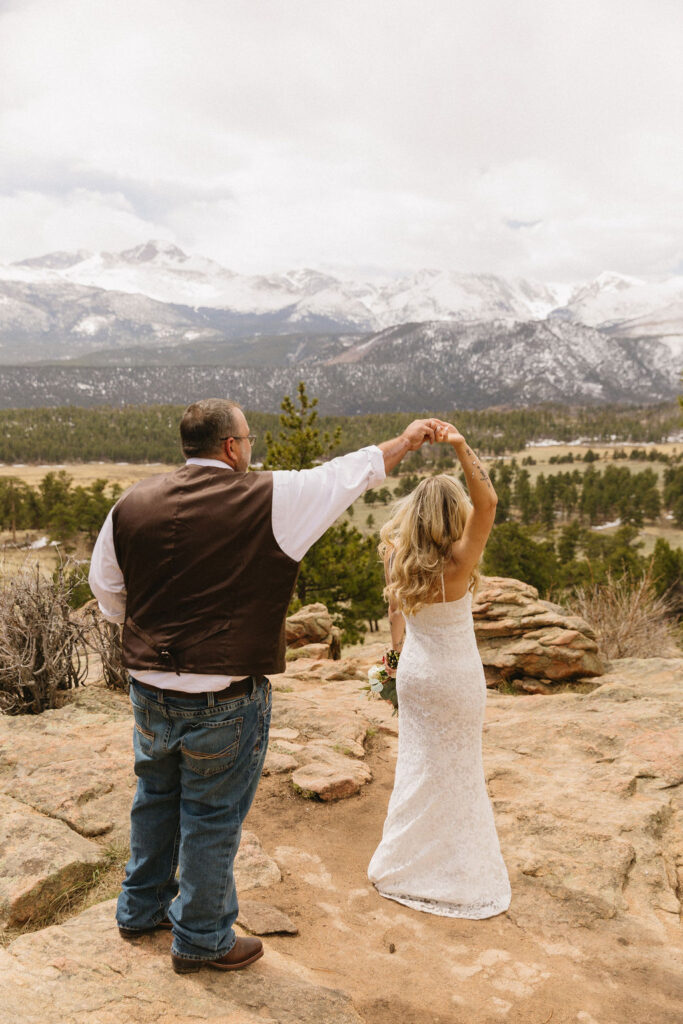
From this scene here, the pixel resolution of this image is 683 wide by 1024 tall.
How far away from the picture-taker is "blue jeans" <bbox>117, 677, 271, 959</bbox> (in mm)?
2842

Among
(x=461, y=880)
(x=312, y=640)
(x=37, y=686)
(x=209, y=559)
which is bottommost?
(x=312, y=640)

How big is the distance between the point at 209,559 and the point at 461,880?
2.73 meters

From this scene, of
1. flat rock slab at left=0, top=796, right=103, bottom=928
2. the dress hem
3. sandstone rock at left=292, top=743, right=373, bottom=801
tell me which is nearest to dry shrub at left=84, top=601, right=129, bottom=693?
sandstone rock at left=292, top=743, right=373, bottom=801

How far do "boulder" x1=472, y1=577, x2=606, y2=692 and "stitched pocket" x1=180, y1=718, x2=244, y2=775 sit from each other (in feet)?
23.0

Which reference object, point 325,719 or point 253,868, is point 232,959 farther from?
point 325,719

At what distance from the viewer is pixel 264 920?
12.0 feet

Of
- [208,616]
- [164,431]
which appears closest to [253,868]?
[208,616]

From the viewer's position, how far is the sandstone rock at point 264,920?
11.8 feet

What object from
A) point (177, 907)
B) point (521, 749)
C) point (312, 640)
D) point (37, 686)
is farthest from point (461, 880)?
point (312, 640)

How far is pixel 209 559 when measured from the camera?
2.75 metres

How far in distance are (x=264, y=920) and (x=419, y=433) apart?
8.72ft

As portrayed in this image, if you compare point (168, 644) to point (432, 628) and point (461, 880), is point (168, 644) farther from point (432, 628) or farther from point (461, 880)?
point (461, 880)

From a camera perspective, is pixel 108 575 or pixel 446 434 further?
pixel 446 434

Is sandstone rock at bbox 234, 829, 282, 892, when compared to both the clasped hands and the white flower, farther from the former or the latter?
the clasped hands
